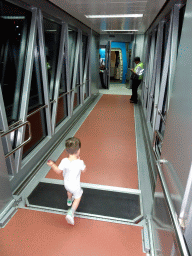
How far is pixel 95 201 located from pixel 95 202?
0.07 ft

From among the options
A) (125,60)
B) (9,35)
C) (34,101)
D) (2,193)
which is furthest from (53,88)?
(125,60)

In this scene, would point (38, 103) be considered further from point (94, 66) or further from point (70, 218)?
point (94, 66)

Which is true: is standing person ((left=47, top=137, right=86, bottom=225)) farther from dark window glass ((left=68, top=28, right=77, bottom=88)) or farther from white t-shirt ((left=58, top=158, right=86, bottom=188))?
dark window glass ((left=68, top=28, right=77, bottom=88))

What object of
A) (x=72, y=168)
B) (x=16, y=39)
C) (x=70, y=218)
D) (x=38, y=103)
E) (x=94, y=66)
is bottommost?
(x=70, y=218)

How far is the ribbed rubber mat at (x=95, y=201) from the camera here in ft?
8.07

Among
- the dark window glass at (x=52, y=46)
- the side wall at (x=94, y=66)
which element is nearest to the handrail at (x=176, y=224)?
the dark window glass at (x=52, y=46)

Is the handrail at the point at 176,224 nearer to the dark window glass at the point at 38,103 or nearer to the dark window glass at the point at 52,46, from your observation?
the dark window glass at the point at 38,103

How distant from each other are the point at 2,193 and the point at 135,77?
620 centimetres

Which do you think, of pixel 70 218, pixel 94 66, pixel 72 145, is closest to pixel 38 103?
pixel 72 145

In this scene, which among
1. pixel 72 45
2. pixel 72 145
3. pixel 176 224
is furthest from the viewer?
pixel 72 45

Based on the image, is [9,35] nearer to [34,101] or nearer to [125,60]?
[34,101]

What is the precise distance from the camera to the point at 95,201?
8.64 ft

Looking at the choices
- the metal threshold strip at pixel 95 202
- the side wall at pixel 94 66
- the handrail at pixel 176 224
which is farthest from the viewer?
the side wall at pixel 94 66

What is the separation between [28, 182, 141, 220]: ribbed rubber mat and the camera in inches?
96.8
